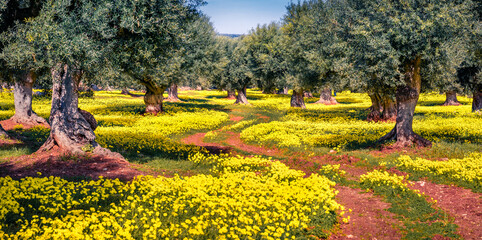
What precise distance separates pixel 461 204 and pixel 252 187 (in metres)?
7.18

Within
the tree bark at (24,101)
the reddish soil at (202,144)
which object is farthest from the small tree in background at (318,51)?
the tree bark at (24,101)

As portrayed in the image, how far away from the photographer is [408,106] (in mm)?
21078

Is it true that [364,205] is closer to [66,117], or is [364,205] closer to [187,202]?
[187,202]

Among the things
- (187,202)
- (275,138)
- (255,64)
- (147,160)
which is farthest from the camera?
(255,64)

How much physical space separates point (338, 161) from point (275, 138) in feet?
24.1

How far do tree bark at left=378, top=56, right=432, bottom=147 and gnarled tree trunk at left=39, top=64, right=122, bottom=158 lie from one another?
16237mm

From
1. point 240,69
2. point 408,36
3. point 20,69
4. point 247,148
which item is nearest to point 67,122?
point 20,69

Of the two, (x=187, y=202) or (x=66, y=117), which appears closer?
(x=187, y=202)

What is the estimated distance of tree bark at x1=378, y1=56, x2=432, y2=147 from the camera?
67.2ft

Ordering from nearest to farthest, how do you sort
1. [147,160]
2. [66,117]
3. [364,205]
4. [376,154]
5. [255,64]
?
[364,205] → [66,117] → [147,160] → [376,154] → [255,64]

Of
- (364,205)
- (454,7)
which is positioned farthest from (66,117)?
(454,7)

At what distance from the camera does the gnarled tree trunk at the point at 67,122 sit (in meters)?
15.7

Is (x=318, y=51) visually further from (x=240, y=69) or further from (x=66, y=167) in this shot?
(x=66, y=167)

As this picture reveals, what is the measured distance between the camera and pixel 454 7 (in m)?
18.7
